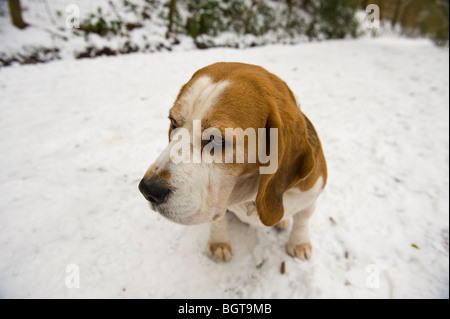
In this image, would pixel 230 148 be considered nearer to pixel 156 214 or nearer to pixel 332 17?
pixel 156 214

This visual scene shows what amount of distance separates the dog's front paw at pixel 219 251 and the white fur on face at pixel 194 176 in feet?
2.85

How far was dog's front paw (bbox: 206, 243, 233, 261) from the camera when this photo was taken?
2.15 meters

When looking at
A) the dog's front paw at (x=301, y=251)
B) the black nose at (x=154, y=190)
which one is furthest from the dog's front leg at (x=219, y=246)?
the black nose at (x=154, y=190)

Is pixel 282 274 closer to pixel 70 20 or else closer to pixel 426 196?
pixel 426 196

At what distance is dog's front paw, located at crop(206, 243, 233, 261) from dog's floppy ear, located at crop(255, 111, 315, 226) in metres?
0.84

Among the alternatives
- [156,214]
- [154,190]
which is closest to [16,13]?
[156,214]

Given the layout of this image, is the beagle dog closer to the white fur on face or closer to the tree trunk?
the white fur on face

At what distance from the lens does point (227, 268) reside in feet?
6.98

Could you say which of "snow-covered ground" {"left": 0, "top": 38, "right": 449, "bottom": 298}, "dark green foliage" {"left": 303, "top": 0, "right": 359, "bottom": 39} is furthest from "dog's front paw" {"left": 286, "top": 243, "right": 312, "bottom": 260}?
"dark green foliage" {"left": 303, "top": 0, "right": 359, "bottom": 39}

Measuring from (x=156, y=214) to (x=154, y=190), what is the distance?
131 centimetres

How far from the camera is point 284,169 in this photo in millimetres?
1397

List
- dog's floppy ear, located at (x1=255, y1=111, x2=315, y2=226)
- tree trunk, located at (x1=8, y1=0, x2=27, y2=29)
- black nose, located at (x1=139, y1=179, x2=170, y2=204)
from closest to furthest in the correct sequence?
1. black nose, located at (x1=139, y1=179, x2=170, y2=204)
2. dog's floppy ear, located at (x1=255, y1=111, x2=315, y2=226)
3. tree trunk, located at (x1=8, y1=0, x2=27, y2=29)

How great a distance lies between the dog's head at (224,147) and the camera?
125cm
